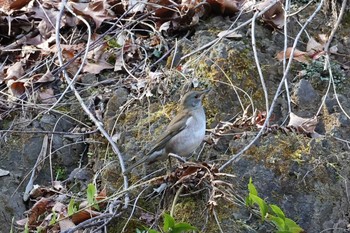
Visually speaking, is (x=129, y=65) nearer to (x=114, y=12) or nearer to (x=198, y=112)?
(x=114, y=12)

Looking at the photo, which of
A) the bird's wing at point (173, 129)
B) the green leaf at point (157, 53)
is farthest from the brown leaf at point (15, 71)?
the bird's wing at point (173, 129)

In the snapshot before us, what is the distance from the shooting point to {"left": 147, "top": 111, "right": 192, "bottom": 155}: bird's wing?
4.97 meters

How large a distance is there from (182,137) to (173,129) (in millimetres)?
132

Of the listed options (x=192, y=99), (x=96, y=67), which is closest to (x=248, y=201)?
(x=192, y=99)

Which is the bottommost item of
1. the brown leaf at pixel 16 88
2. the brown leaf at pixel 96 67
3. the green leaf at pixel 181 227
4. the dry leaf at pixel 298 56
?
the brown leaf at pixel 16 88

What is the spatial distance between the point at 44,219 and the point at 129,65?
1.68 meters

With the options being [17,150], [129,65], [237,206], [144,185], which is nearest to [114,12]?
[129,65]

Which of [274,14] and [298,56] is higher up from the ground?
[274,14]

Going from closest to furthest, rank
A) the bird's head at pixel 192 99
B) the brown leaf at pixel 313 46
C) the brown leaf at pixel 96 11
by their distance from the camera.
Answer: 1. the bird's head at pixel 192 99
2. the brown leaf at pixel 313 46
3. the brown leaf at pixel 96 11

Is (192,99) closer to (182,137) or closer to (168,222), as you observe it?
(182,137)

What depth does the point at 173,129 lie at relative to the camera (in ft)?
16.7

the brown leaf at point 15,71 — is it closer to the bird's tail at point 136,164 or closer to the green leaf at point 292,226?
the bird's tail at point 136,164

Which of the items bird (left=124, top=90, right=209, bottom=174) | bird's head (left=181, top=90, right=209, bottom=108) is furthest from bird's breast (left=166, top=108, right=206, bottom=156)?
bird's head (left=181, top=90, right=209, bottom=108)

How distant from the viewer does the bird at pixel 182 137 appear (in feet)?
16.2
